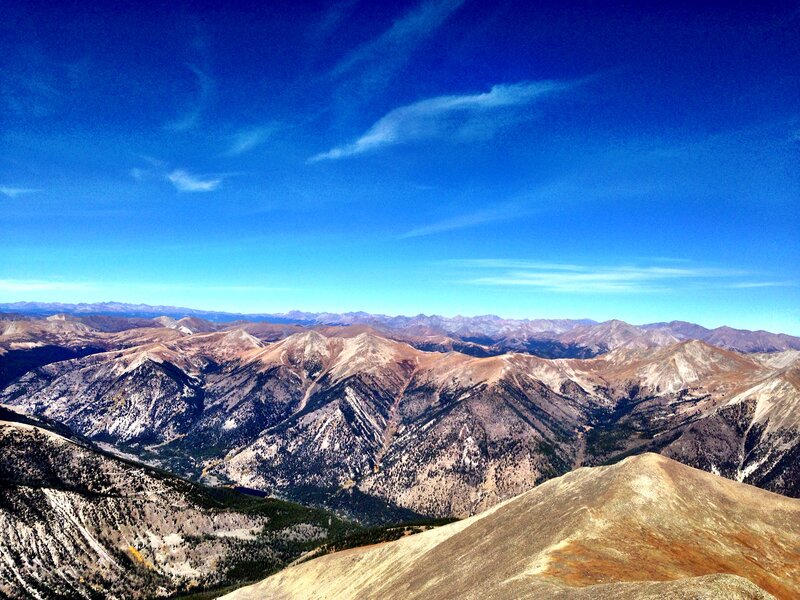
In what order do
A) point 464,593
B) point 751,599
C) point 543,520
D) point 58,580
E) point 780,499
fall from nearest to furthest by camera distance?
point 751,599
point 464,593
point 543,520
point 780,499
point 58,580

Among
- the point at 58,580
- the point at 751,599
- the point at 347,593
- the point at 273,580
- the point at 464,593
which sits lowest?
the point at 58,580

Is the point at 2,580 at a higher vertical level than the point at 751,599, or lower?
lower

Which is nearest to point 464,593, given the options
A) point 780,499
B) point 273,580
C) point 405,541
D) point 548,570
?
point 548,570

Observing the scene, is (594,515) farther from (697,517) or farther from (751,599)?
(751,599)

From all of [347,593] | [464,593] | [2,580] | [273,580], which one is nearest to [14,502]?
[2,580]

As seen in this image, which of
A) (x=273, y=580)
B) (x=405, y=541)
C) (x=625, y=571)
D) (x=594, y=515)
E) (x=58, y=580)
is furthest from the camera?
(x=58, y=580)

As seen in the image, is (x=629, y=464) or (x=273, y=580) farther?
(x=273, y=580)
